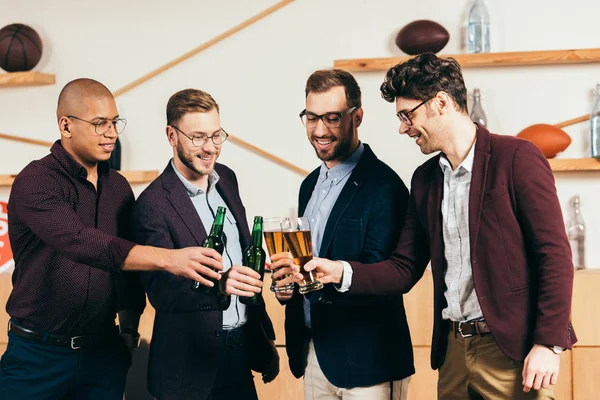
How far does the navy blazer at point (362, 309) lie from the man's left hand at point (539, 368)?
0.44 m

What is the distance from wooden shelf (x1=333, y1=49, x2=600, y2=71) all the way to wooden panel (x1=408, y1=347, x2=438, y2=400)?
50.9 inches

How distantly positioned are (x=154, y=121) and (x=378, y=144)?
1133 mm

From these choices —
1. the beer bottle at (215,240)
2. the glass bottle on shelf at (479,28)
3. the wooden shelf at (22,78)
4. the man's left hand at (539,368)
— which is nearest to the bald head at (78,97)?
the beer bottle at (215,240)

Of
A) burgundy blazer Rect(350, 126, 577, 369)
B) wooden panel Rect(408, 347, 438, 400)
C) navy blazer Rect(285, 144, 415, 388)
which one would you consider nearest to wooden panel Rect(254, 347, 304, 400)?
wooden panel Rect(408, 347, 438, 400)

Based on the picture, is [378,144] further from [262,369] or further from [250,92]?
[262,369]

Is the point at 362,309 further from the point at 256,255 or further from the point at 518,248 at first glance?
the point at 518,248

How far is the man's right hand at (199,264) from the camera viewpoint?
192 cm

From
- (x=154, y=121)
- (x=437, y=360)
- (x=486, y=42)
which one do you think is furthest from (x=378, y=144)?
(x=437, y=360)

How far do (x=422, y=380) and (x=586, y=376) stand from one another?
26.9 inches

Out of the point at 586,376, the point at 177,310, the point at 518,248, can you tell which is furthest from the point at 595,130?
the point at 177,310

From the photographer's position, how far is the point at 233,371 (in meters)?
2.24

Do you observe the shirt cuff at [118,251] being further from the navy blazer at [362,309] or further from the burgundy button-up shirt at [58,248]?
the navy blazer at [362,309]

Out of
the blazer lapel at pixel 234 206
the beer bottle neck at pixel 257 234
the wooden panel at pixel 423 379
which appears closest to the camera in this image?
the beer bottle neck at pixel 257 234

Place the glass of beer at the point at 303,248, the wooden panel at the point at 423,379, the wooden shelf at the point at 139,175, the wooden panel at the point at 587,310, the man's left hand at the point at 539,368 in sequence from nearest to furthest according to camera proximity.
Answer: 1. the man's left hand at the point at 539,368
2. the glass of beer at the point at 303,248
3. the wooden panel at the point at 587,310
4. the wooden panel at the point at 423,379
5. the wooden shelf at the point at 139,175
